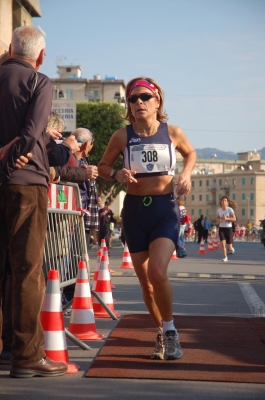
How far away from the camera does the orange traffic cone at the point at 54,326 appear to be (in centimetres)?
592

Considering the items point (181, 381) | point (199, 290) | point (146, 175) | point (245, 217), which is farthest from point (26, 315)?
point (245, 217)

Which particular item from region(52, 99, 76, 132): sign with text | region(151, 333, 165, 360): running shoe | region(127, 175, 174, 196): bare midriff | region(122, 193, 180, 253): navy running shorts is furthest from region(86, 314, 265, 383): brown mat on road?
region(52, 99, 76, 132): sign with text

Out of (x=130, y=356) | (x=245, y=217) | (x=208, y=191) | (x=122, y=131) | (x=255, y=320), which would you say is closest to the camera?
(x=130, y=356)

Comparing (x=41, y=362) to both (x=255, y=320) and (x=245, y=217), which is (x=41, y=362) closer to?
(x=255, y=320)

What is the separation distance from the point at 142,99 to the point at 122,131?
31cm

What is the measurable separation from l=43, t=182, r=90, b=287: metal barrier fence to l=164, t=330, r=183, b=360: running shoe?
117cm

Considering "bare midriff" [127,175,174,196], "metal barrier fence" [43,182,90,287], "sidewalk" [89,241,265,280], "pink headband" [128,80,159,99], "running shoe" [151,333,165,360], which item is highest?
"pink headband" [128,80,159,99]

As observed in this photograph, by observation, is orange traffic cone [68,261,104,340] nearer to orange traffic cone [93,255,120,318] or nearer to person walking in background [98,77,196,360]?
person walking in background [98,77,196,360]

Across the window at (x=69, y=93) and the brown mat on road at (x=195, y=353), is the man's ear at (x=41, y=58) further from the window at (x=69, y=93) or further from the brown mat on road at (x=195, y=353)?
the window at (x=69, y=93)

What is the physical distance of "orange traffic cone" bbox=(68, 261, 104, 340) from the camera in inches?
296

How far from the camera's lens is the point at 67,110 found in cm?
3741

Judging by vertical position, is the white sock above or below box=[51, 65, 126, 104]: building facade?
below

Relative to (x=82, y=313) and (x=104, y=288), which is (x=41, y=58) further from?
(x=104, y=288)

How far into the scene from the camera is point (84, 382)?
5.43 metres
